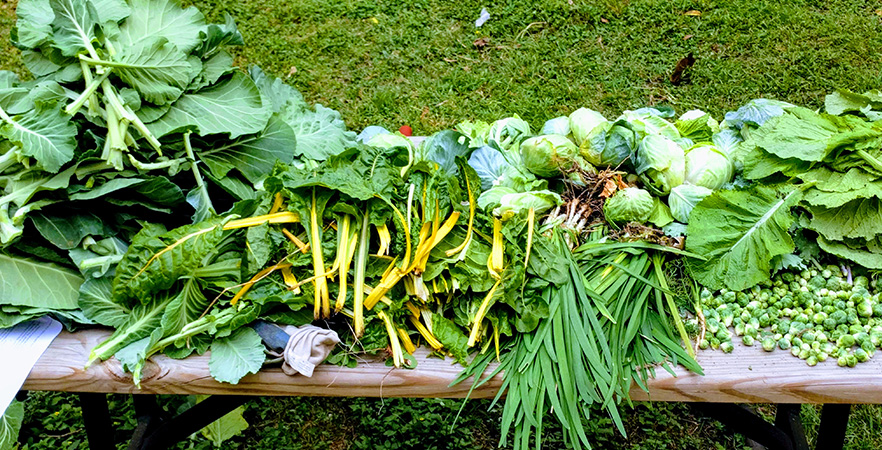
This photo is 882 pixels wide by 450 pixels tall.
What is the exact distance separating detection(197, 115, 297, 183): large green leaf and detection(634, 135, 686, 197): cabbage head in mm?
975

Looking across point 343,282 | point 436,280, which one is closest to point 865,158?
point 436,280

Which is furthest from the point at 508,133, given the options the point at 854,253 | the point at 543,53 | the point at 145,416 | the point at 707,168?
the point at 543,53

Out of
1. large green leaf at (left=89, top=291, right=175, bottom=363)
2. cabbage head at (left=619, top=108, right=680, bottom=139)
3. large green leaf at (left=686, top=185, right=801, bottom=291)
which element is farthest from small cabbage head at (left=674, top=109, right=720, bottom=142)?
large green leaf at (left=89, top=291, right=175, bottom=363)

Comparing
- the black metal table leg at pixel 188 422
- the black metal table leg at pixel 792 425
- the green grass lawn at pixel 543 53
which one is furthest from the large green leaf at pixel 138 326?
the green grass lawn at pixel 543 53

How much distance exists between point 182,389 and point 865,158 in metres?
1.75

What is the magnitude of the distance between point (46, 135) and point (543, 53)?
313cm

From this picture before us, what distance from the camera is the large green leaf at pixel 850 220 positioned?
1.58 meters

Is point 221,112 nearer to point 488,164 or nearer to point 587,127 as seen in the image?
point 488,164

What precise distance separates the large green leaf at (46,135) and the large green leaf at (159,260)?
0.81 ft

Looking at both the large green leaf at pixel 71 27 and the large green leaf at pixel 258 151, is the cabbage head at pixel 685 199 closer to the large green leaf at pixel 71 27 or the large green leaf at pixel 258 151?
the large green leaf at pixel 258 151

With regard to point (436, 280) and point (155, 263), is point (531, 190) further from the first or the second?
point (155, 263)

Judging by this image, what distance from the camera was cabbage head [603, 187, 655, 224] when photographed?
1673mm

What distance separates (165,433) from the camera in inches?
74.5

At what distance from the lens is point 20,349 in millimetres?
1477
